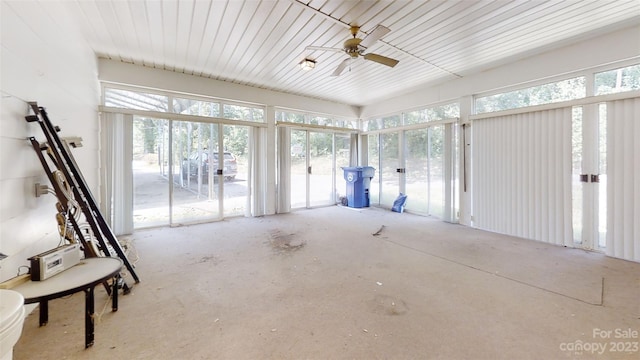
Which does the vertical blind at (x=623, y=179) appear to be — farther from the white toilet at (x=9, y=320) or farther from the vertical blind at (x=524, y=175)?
the white toilet at (x=9, y=320)

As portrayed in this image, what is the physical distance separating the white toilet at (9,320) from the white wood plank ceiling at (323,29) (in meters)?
2.59

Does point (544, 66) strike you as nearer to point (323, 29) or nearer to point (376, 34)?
point (376, 34)

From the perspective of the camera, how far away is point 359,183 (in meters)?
6.48

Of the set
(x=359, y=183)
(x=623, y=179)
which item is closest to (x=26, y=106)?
(x=359, y=183)

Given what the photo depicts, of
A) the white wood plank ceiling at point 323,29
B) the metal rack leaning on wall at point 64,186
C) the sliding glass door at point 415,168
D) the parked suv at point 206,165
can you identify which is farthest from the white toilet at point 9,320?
the sliding glass door at point 415,168

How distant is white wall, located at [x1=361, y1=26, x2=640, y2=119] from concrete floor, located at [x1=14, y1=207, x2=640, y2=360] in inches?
101

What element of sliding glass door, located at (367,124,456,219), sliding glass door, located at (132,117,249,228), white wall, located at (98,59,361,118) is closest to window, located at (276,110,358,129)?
white wall, located at (98,59,361,118)

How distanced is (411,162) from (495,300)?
4044mm

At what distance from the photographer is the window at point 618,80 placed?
3059mm

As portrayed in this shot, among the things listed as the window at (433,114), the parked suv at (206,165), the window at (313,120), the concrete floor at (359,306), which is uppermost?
the window at (313,120)

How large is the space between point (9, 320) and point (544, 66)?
589 centimetres

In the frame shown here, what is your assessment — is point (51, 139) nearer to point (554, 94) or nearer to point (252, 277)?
point (252, 277)

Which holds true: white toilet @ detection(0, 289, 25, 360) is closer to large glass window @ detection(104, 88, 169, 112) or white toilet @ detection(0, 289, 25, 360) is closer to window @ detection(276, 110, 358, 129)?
large glass window @ detection(104, 88, 169, 112)

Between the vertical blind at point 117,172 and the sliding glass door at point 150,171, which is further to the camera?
the sliding glass door at point 150,171
